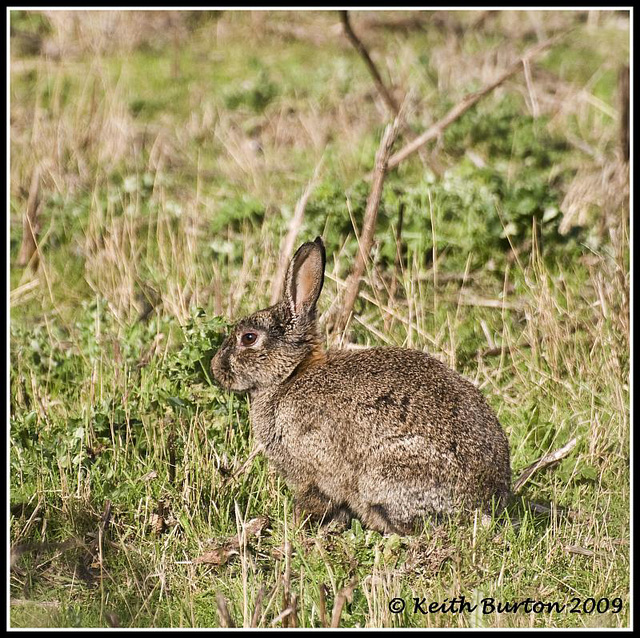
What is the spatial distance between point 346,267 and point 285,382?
1710mm

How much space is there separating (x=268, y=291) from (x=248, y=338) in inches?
44.8

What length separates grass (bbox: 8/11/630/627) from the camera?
4.77m

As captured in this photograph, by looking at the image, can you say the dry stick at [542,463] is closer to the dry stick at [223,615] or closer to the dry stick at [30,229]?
the dry stick at [223,615]

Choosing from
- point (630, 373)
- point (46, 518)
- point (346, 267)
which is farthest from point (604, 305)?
point (46, 518)

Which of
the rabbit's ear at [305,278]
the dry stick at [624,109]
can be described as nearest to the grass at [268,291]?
the dry stick at [624,109]

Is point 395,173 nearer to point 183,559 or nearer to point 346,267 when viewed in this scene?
point 346,267

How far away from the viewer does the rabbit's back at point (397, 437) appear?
4852mm

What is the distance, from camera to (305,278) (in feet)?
18.0

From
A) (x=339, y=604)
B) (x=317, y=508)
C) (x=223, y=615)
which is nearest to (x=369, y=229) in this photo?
(x=317, y=508)

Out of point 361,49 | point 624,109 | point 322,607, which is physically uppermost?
point 361,49

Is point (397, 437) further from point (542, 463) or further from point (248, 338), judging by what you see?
point (248, 338)

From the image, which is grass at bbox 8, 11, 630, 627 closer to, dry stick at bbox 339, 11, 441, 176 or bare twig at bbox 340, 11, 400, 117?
dry stick at bbox 339, 11, 441, 176

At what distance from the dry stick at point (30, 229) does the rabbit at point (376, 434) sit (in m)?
2.80

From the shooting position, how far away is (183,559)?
4906mm
